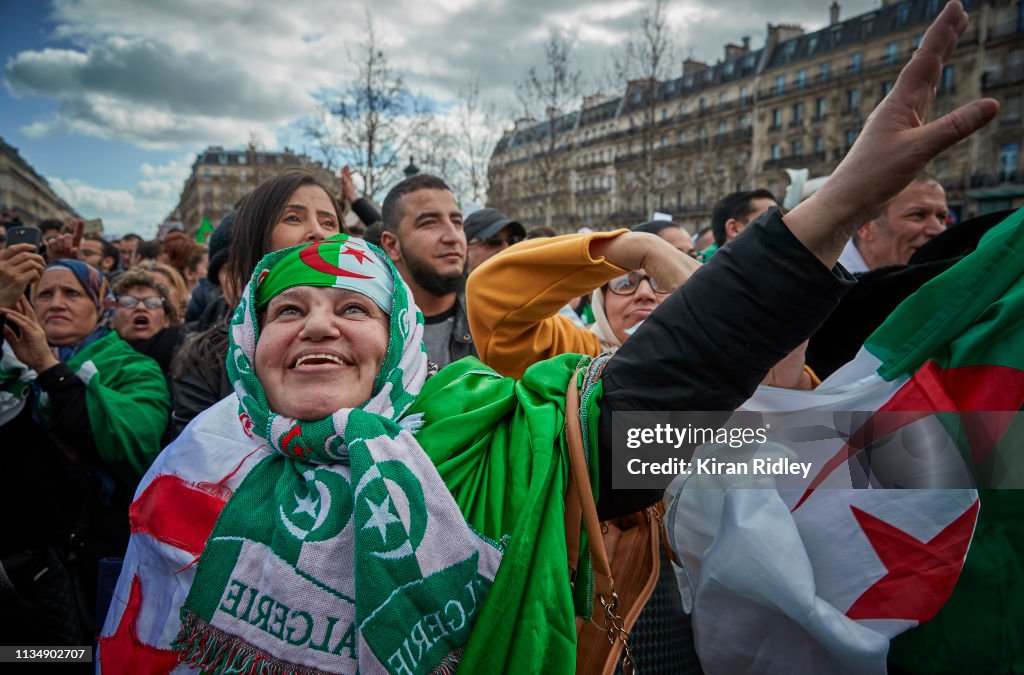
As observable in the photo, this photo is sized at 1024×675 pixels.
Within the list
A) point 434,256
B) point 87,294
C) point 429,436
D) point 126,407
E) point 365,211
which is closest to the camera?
point 429,436

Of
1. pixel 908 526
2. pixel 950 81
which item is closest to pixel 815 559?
pixel 908 526

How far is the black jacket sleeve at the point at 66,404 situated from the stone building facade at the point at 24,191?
222 feet

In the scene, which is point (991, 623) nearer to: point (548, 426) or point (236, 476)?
point (548, 426)

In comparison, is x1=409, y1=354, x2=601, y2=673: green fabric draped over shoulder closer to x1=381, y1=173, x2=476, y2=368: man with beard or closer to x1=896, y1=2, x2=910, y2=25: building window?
x1=381, y1=173, x2=476, y2=368: man with beard

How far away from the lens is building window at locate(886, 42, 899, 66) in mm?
40375

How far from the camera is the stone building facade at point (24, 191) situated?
71188mm

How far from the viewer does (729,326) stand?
3.83 ft

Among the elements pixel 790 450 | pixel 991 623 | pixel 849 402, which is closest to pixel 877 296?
pixel 849 402

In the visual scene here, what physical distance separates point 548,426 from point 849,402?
3.22 feet

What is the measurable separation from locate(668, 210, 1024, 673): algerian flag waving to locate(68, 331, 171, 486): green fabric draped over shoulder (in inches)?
94.7

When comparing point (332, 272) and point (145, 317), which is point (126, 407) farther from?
point (332, 272)

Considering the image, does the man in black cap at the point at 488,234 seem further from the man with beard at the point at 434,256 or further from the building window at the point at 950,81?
the building window at the point at 950,81

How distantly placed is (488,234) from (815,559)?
11.6 feet

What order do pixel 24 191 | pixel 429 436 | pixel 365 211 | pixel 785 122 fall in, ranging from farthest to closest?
pixel 24 191 → pixel 785 122 → pixel 365 211 → pixel 429 436
